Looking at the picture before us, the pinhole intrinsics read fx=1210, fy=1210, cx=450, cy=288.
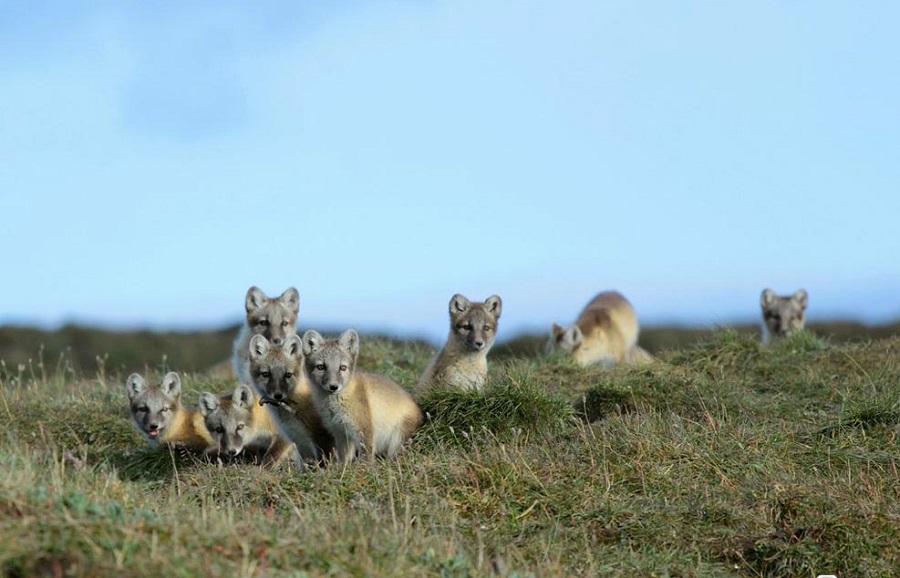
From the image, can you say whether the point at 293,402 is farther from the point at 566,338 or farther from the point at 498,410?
the point at 566,338

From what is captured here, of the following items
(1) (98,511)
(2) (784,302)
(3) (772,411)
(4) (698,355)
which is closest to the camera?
(1) (98,511)

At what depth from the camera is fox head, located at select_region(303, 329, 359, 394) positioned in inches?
323

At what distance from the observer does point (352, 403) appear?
8.24 metres

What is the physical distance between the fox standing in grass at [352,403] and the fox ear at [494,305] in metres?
1.90

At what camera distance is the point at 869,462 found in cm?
776

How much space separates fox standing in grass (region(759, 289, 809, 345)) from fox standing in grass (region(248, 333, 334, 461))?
8886mm

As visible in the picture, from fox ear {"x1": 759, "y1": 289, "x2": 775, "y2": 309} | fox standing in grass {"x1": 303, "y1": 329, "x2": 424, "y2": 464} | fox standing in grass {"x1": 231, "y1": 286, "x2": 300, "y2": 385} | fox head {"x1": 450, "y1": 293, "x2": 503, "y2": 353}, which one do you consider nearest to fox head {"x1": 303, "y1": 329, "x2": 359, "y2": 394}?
fox standing in grass {"x1": 303, "y1": 329, "x2": 424, "y2": 464}

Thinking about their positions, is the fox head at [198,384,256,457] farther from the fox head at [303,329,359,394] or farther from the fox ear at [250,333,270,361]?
the fox head at [303,329,359,394]

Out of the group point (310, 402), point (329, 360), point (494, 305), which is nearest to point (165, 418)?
point (310, 402)

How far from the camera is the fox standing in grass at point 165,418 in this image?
8.98m

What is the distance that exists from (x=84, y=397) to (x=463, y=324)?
3.64m

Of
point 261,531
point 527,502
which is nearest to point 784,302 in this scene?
point 527,502

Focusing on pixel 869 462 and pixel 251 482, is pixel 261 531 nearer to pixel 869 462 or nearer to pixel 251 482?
pixel 251 482

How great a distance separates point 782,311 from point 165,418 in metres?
9.76
